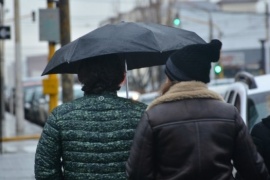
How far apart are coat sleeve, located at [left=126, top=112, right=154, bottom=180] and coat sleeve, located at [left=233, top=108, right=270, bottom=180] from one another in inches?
17.2

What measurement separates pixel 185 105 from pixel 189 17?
7749 cm

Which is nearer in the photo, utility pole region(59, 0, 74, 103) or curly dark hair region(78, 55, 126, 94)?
curly dark hair region(78, 55, 126, 94)

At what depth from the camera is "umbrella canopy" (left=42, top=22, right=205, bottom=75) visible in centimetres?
520

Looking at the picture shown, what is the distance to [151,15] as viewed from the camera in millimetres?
55719

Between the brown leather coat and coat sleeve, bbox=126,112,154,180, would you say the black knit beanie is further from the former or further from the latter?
coat sleeve, bbox=126,112,154,180

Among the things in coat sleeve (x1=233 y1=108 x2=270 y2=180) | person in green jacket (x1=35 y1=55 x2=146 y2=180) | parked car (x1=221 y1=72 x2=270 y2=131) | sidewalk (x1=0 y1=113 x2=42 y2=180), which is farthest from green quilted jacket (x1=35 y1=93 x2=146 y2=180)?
sidewalk (x1=0 y1=113 x2=42 y2=180)

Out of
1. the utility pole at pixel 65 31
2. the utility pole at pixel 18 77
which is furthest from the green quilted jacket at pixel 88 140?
the utility pole at pixel 18 77

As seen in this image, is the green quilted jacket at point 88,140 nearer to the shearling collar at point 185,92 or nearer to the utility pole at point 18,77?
the shearling collar at point 185,92

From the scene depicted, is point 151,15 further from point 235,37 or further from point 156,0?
point 235,37

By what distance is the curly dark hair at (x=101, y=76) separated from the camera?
4.83m

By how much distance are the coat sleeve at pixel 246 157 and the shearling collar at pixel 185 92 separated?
0.64 feet

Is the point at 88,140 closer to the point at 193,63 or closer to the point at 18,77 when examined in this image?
the point at 193,63

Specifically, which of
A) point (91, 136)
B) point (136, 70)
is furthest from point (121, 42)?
point (136, 70)

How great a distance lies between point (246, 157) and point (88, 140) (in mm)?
844
